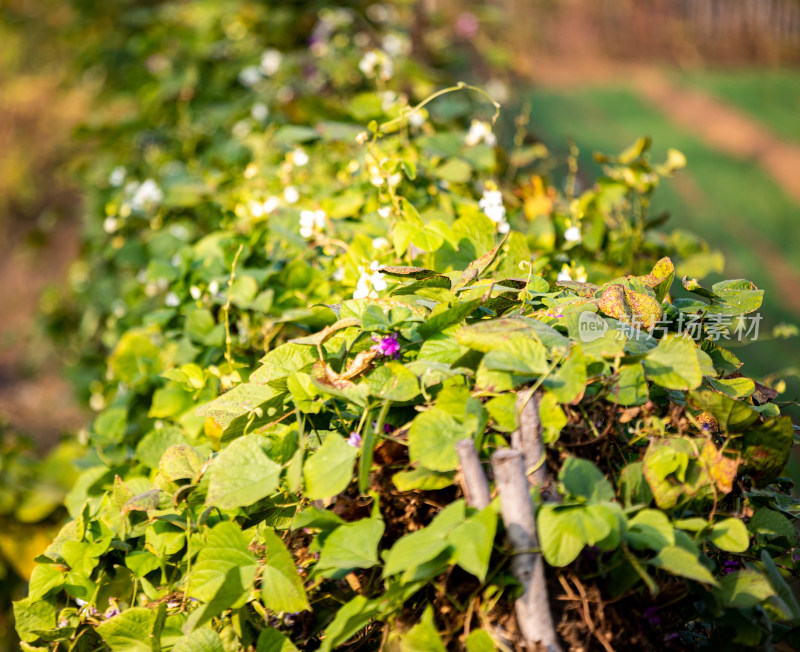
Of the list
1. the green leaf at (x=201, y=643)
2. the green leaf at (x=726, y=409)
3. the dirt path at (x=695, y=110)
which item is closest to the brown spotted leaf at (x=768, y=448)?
the green leaf at (x=726, y=409)

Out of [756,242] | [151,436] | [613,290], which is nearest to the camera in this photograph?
[613,290]

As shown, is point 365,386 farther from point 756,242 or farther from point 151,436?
point 756,242

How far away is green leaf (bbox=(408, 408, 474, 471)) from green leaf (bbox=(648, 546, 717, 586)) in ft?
0.78

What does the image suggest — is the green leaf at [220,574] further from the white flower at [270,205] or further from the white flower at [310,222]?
the white flower at [270,205]

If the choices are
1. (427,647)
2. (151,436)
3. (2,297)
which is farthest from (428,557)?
(2,297)

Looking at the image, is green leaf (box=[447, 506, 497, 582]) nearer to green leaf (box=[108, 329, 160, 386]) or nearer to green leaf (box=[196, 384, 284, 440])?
green leaf (box=[196, 384, 284, 440])

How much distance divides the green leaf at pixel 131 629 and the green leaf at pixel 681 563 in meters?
0.65

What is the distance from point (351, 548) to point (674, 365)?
1.46ft

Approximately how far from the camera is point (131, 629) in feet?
3.06

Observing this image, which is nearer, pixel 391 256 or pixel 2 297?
pixel 391 256

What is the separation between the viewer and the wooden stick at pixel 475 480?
0.77 metres

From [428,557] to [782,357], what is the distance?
375 cm

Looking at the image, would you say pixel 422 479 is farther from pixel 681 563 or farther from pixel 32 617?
pixel 32 617

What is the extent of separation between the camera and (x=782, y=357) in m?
3.85
